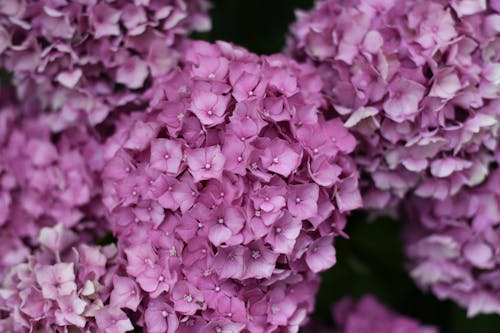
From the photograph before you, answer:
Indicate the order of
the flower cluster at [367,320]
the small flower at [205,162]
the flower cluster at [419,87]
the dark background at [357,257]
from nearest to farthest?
the small flower at [205,162] < the flower cluster at [419,87] < the flower cluster at [367,320] < the dark background at [357,257]

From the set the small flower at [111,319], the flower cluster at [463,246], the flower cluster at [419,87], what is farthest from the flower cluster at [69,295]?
the flower cluster at [463,246]

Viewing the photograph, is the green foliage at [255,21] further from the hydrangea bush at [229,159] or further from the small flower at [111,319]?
the small flower at [111,319]

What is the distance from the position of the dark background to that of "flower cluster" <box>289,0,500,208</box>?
1.16 feet

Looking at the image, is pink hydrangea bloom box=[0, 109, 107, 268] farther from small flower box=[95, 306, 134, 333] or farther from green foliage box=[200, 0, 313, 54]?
green foliage box=[200, 0, 313, 54]

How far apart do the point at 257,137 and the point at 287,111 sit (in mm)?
71

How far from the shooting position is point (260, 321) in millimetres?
1244

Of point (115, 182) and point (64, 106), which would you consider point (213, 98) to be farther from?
point (64, 106)

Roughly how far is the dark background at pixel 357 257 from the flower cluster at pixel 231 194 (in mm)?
439

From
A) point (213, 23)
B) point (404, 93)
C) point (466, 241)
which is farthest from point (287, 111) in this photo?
point (213, 23)

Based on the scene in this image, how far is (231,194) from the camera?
118cm

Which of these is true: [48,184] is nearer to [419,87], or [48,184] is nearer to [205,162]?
[205,162]

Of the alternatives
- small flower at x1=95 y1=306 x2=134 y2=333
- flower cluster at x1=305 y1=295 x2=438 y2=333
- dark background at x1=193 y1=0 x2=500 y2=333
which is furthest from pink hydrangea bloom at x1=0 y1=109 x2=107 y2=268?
flower cluster at x1=305 y1=295 x2=438 y2=333

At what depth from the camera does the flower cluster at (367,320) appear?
5.14ft

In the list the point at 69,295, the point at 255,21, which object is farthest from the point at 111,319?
the point at 255,21
